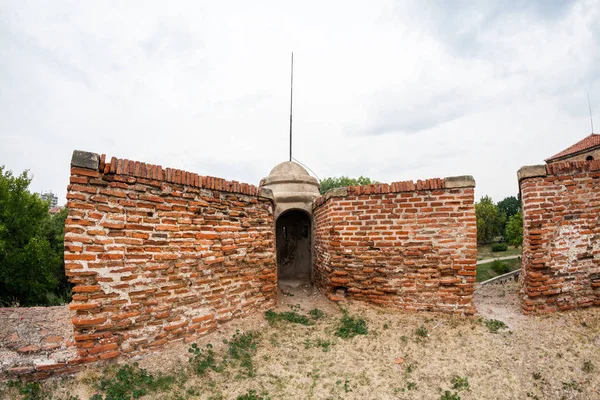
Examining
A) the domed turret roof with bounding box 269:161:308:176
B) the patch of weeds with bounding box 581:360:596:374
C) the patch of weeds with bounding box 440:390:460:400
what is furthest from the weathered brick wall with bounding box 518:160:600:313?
the domed turret roof with bounding box 269:161:308:176

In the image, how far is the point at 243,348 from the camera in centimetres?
414

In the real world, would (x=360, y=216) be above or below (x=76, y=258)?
above

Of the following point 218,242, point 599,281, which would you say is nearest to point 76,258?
point 218,242

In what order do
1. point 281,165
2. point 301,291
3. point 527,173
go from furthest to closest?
point 281,165, point 301,291, point 527,173

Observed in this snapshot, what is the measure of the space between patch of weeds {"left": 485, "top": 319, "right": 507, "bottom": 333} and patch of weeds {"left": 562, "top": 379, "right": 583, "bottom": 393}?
1.11 m

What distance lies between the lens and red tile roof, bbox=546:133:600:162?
71.1 ft

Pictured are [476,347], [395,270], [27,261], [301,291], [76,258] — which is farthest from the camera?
[27,261]

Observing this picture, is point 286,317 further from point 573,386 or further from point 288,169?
point 288,169

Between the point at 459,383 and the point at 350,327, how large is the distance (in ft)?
5.41

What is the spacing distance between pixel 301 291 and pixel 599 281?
5231 millimetres

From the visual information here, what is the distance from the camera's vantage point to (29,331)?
425 cm

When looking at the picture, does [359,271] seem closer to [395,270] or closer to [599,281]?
[395,270]

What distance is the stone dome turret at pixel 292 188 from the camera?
8.36m

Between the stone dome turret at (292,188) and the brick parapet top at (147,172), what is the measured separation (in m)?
3.45
